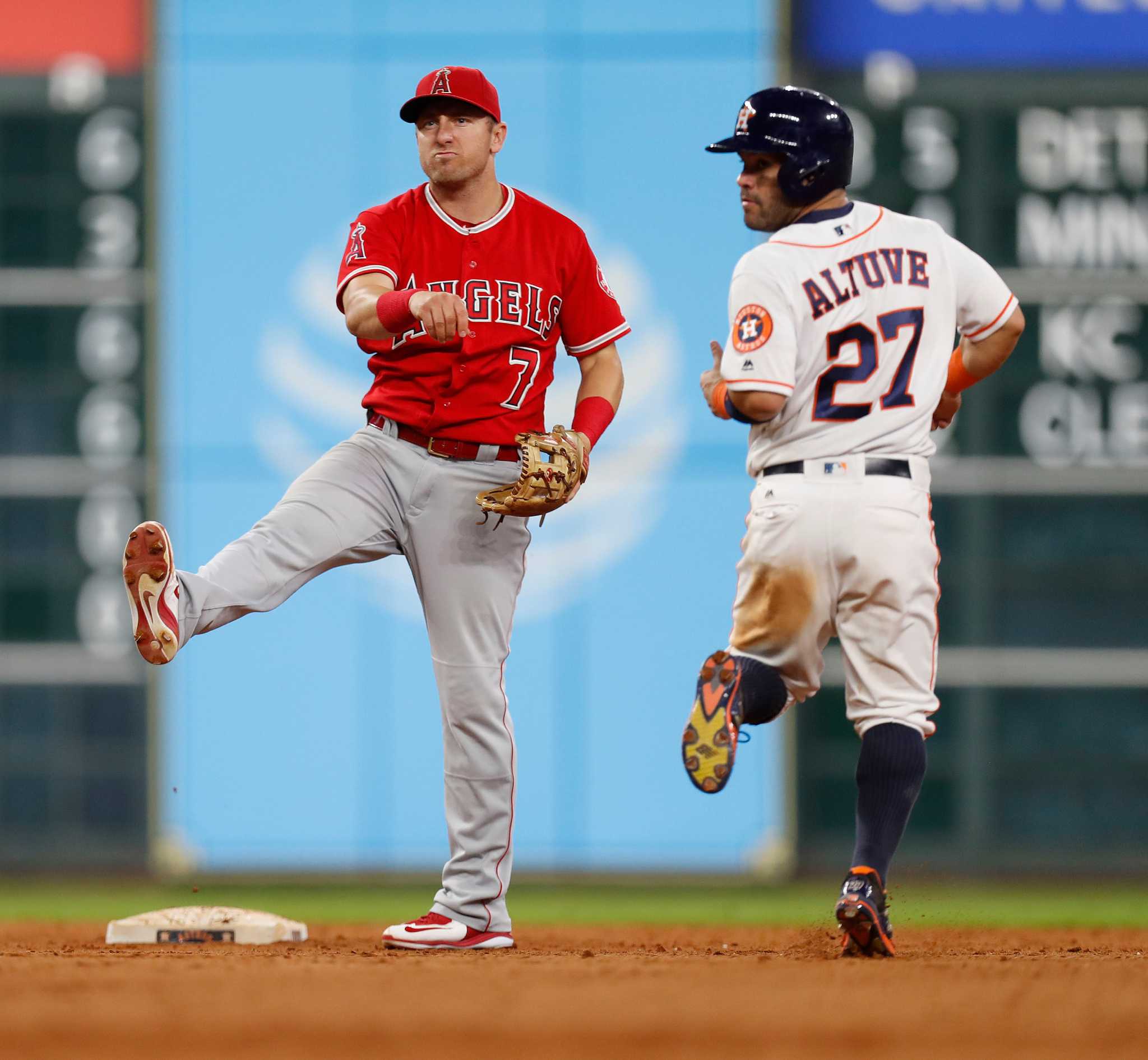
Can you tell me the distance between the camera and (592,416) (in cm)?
382

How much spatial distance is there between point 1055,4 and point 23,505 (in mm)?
5170

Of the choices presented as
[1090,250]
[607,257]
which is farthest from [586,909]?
[1090,250]

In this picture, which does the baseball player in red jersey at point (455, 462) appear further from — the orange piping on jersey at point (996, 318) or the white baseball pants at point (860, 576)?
the orange piping on jersey at point (996, 318)

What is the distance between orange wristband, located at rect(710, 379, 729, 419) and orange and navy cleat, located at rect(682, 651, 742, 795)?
50 centimetres

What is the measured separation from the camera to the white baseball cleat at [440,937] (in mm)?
3658

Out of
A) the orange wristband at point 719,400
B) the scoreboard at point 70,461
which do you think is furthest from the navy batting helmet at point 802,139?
the scoreboard at point 70,461

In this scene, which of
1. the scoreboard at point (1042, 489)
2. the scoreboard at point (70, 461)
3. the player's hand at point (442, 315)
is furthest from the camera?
the scoreboard at point (70, 461)

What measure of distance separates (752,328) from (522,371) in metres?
0.60

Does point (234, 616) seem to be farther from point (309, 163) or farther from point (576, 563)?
point (309, 163)

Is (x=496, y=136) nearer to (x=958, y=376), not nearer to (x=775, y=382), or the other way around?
(x=775, y=382)

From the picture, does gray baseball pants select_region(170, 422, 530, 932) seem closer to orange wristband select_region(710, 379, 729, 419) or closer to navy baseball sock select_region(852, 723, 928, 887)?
orange wristband select_region(710, 379, 729, 419)

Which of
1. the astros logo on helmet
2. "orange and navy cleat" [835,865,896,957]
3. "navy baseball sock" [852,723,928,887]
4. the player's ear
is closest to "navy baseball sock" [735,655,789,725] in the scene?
"navy baseball sock" [852,723,928,887]

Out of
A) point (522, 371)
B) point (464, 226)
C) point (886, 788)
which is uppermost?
point (464, 226)

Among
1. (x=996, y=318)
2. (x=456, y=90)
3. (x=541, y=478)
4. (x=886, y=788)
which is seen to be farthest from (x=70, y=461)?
(x=886, y=788)
